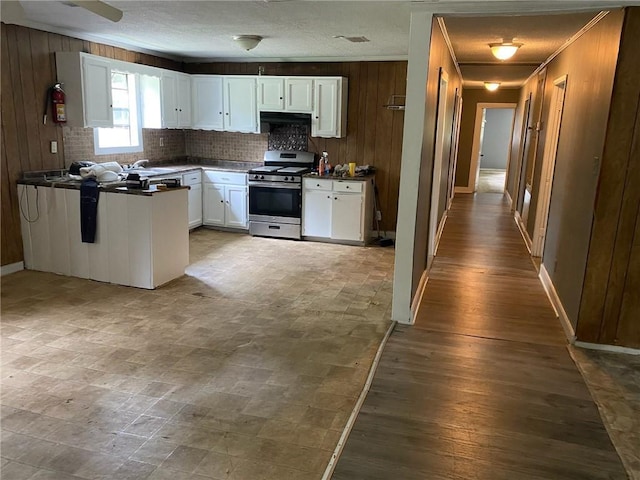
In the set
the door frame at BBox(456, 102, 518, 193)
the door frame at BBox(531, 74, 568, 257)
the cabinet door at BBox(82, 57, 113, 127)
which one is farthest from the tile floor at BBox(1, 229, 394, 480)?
the door frame at BBox(456, 102, 518, 193)

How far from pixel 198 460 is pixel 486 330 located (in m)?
2.46

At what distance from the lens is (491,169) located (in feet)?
58.3

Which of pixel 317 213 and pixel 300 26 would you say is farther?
pixel 317 213

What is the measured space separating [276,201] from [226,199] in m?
0.82

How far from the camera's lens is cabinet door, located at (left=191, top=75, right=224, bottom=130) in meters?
7.06

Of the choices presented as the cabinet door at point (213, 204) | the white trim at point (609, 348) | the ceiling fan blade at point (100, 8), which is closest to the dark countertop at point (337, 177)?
the cabinet door at point (213, 204)

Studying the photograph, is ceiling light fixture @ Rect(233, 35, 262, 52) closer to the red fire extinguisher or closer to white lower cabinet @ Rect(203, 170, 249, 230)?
the red fire extinguisher

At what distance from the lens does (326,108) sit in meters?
6.67

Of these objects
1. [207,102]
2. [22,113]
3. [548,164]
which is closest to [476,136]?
[548,164]

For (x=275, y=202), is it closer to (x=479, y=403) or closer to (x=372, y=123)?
(x=372, y=123)

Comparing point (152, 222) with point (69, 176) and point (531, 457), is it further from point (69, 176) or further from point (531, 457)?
point (531, 457)

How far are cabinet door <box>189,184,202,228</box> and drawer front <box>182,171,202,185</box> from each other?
0.06 m

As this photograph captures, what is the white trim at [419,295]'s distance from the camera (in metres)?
4.00

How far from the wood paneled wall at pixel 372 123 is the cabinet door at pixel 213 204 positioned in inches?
59.7
